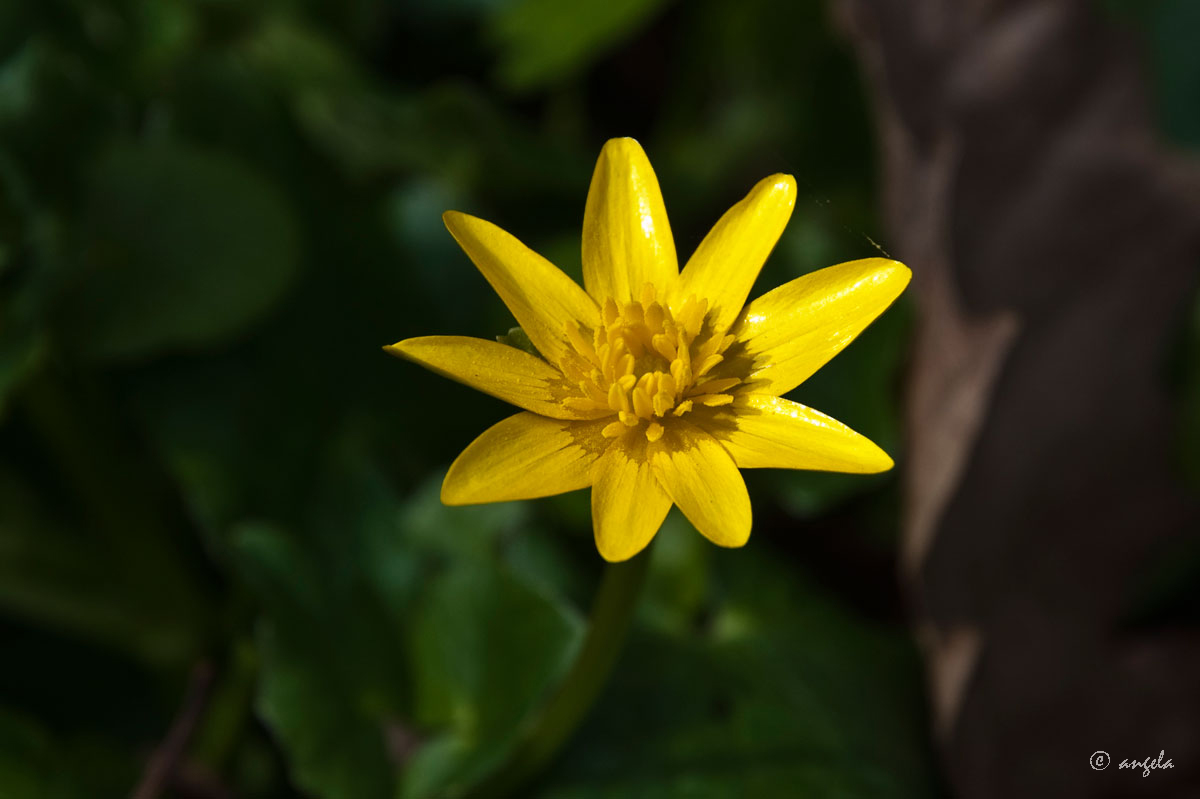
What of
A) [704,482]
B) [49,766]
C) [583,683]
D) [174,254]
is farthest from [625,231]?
[174,254]

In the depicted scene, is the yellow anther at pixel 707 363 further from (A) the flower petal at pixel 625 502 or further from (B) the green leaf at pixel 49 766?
(B) the green leaf at pixel 49 766

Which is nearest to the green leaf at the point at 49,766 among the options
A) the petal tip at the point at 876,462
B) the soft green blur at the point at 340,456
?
the soft green blur at the point at 340,456

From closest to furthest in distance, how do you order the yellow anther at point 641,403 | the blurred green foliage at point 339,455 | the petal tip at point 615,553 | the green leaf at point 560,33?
1. the petal tip at point 615,553
2. the yellow anther at point 641,403
3. the blurred green foliage at point 339,455
4. the green leaf at point 560,33

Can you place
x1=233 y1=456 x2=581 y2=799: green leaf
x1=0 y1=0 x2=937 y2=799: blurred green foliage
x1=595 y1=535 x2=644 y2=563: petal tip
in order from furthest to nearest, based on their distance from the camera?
1. x1=0 y1=0 x2=937 y2=799: blurred green foliage
2. x1=233 y1=456 x2=581 y2=799: green leaf
3. x1=595 y1=535 x2=644 y2=563: petal tip

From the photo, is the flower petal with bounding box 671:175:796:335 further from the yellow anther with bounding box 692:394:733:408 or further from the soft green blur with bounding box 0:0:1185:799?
the soft green blur with bounding box 0:0:1185:799

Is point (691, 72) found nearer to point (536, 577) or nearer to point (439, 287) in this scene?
point (439, 287)

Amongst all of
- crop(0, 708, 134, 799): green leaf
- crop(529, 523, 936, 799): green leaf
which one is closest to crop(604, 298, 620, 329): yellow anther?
crop(529, 523, 936, 799): green leaf

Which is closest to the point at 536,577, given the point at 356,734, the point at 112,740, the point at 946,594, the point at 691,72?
the point at 356,734
